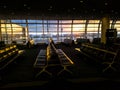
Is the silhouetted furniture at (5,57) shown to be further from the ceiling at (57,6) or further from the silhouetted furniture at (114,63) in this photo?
the ceiling at (57,6)

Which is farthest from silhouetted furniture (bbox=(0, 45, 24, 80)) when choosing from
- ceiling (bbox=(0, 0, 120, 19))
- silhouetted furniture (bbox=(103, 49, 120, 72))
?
ceiling (bbox=(0, 0, 120, 19))

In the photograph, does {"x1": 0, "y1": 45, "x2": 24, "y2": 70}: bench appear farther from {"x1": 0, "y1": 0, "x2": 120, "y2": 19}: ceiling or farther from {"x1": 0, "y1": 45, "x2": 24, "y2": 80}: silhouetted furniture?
{"x1": 0, "y1": 0, "x2": 120, "y2": 19}: ceiling

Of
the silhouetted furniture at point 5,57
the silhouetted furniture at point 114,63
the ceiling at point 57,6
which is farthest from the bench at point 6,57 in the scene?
the ceiling at point 57,6

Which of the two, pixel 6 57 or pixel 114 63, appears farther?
pixel 6 57

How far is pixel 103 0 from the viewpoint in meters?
9.29

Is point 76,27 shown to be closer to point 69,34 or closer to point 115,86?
point 69,34

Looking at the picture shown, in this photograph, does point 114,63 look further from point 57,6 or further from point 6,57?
point 57,6

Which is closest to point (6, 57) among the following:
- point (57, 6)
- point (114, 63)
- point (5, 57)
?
point (5, 57)

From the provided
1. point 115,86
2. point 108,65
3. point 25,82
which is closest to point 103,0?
point 108,65

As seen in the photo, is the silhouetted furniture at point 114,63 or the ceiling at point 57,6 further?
the ceiling at point 57,6

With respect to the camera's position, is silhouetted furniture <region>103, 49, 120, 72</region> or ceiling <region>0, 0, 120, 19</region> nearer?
silhouetted furniture <region>103, 49, 120, 72</region>

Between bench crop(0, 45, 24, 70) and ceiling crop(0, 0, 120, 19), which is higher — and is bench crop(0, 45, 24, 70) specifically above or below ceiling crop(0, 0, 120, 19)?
below

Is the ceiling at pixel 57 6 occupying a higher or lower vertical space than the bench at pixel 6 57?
higher

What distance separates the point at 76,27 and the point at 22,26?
6.84 m
